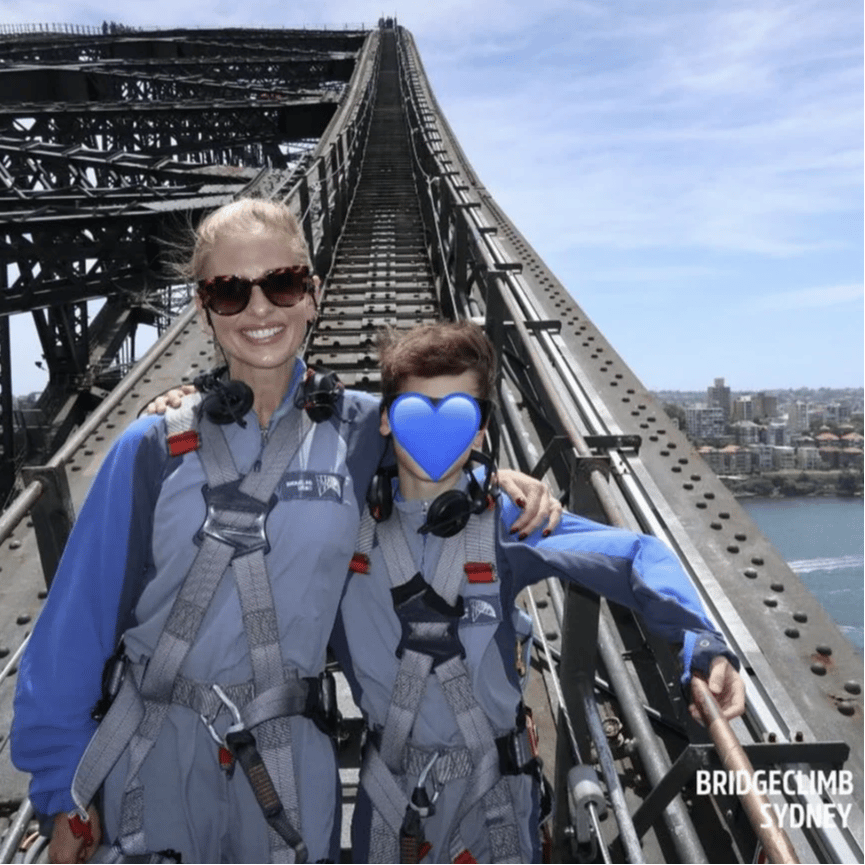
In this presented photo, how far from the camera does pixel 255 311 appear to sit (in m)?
2.07

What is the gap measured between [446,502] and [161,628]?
766mm

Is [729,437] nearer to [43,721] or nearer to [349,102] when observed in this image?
[43,721]

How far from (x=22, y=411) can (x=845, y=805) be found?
49.3 ft

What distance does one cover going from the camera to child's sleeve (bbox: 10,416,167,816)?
1858mm

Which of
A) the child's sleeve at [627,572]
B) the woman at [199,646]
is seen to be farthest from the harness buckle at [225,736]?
the child's sleeve at [627,572]

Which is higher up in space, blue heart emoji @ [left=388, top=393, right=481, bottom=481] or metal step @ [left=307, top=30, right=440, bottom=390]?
metal step @ [left=307, top=30, right=440, bottom=390]

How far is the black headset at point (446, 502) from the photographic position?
1.96 metres

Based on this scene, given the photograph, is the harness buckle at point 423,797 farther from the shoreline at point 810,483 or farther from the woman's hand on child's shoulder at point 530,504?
the shoreline at point 810,483

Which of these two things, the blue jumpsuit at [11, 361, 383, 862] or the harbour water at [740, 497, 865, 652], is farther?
the harbour water at [740, 497, 865, 652]

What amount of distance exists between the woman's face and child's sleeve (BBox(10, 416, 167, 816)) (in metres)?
0.41

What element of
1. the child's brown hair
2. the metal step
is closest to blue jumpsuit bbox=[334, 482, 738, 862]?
the child's brown hair

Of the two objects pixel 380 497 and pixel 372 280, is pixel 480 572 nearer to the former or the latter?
pixel 380 497

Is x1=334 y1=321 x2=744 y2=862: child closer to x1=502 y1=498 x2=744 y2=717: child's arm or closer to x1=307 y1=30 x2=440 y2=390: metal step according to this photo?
x1=502 y1=498 x2=744 y2=717: child's arm

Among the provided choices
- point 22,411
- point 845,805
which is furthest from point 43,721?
point 22,411
